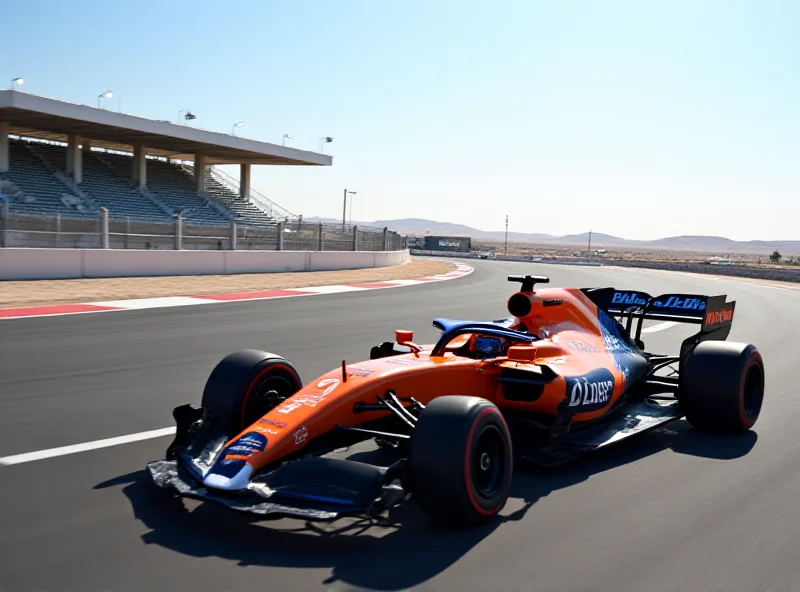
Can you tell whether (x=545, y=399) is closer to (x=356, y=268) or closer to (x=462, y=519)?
(x=462, y=519)

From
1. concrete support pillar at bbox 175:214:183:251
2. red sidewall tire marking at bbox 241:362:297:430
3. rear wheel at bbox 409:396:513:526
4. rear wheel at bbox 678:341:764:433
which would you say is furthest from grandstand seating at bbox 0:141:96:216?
rear wheel at bbox 409:396:513:526

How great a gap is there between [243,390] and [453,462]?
167 cm

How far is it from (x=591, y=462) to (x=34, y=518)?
3.53 metres

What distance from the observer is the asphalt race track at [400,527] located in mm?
3699

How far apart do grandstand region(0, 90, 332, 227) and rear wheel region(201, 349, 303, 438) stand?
67.8 ft

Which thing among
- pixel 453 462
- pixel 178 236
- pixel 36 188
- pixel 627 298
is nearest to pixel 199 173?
pixel 36 188

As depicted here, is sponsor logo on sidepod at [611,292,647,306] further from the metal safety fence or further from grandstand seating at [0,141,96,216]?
grandstand seating at [0,141,96,216]

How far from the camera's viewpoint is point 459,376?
5.30 m

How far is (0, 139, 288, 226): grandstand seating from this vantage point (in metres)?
29.8

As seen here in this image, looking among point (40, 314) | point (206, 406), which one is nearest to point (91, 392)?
point (206, 406)

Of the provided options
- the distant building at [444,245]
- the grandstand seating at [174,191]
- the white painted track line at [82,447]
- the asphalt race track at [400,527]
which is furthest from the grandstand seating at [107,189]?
the distant building at [444,245]

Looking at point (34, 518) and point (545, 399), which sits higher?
point (545, 399)

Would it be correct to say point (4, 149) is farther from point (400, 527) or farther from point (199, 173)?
point (400, 527)

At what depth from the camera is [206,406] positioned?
5238 millimetres
